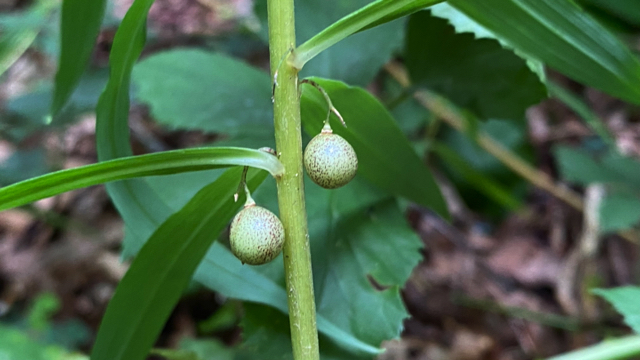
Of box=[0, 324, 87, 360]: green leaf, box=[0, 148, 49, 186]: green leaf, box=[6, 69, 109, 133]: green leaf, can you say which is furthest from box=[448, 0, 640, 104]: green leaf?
box=[0, 148, 49, 186]: green leaf

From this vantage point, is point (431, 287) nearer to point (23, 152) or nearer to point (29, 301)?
point (29, 301)

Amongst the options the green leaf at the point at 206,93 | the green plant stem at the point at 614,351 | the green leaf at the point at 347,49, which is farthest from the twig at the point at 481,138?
the green plant stem at the point at 614,351

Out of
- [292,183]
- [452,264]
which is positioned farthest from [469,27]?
[452,264]

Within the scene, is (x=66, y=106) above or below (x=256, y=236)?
above

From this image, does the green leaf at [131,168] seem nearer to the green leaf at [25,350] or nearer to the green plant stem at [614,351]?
the green plant stem at [614,351]

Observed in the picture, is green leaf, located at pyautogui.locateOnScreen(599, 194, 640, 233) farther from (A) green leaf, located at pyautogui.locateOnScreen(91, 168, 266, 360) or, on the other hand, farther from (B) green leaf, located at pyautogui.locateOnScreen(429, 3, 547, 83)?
(A) green leaf, located at pyautogui.locateOnScreen(91, 168, 266, 360)

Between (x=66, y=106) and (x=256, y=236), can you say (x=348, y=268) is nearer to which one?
(x=256, y=236)
